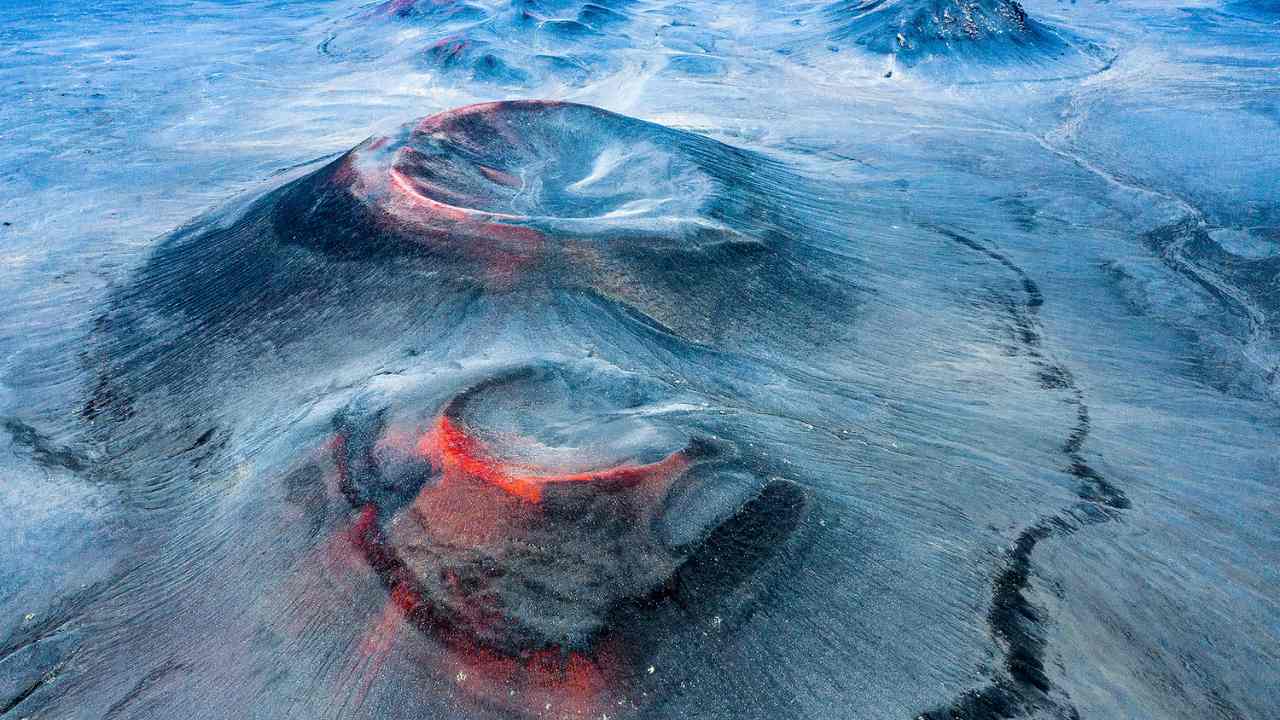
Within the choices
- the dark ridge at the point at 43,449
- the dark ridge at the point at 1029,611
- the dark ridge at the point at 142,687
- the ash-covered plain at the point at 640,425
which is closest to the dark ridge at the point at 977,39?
the ash-covered plain at the point at 640,425

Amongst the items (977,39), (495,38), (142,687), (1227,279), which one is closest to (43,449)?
(142,687)

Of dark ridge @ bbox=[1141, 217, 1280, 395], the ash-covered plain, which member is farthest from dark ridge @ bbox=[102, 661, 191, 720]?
dark ridge @ bbox=[1141, 217, 1280, 395]

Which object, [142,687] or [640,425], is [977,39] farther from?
[142,687]

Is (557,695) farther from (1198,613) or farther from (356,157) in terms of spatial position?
(356,157)

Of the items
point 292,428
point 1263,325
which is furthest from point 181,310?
point 1263,325

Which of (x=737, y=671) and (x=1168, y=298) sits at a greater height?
(x=1168, y=298)
